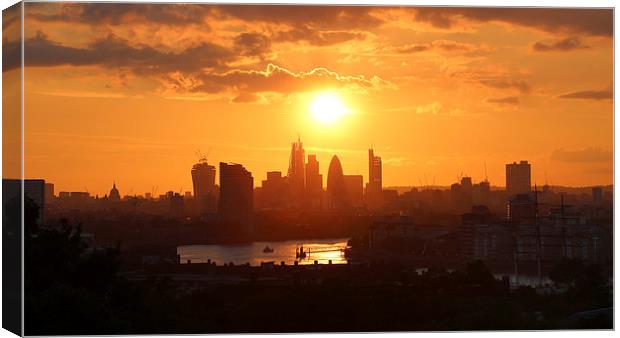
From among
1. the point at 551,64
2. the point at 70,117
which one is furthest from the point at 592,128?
the point at 70,117

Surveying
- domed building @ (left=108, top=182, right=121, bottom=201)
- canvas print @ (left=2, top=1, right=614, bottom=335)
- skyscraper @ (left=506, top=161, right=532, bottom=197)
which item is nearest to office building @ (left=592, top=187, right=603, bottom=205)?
canvas print @ (left=2, top=1, right=614, bottom=335)

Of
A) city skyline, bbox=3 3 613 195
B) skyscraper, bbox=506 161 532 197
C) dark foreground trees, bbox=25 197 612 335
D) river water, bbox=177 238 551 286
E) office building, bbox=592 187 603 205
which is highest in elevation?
city skyline, bbox=3 3 613 195

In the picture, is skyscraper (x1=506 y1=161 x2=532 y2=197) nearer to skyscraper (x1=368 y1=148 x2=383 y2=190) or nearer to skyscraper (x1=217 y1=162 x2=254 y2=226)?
skyscraper (x1=368 y1=148 x2=383 y2=190)

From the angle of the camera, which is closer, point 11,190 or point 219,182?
point 11,190

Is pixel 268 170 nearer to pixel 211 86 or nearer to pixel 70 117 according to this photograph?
pixel 211 86

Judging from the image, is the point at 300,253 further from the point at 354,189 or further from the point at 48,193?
the point at 48,193

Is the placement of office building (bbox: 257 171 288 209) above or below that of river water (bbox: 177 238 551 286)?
above
